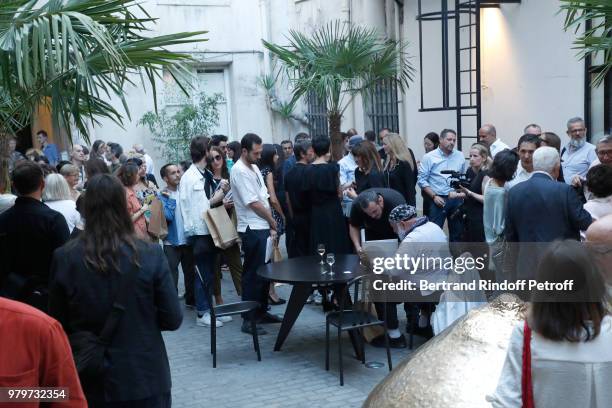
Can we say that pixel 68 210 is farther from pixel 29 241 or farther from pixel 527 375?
pixel 527 375

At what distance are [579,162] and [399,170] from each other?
6.34 feet

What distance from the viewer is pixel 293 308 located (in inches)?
271

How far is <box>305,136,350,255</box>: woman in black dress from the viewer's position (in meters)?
7.66

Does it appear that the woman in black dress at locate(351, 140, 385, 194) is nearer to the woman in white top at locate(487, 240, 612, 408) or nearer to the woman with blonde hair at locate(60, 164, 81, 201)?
the woman with blonde hair at locate(60, 164, 81, 201)

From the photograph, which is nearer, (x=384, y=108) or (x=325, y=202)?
(x=325, y=202)

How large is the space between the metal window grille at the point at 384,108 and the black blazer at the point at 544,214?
899 cm

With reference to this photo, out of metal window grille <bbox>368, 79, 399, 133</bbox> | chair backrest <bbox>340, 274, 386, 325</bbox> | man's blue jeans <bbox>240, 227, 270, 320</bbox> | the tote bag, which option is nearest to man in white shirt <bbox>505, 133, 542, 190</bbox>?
chair backrest <bbox>340, 274, 386, 325</bbox>

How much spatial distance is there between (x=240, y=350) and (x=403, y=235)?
1.96 m

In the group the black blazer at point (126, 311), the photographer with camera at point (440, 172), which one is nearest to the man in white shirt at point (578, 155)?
the photographer with camera at point (440, 172)

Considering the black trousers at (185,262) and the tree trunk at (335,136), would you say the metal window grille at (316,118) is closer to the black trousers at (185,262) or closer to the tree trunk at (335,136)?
the tree trunk at (335,136)

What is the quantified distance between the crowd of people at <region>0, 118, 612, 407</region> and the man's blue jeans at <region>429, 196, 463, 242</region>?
0.8 inches

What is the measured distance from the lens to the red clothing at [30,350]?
2068mm

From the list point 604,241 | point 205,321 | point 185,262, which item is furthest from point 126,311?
point 185,262

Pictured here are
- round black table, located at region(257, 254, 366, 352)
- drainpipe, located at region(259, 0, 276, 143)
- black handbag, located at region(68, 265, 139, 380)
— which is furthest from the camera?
drainpipe, located at region(259, 0, 276, 143)
